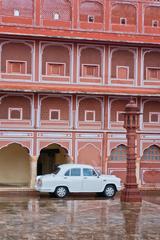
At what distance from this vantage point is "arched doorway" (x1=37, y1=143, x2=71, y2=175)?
97.9 ft

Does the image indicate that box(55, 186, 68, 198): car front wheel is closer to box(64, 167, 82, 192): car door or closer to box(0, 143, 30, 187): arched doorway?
box(64, 167, 82, 192): car door

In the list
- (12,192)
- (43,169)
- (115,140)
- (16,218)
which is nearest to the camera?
(16,218)

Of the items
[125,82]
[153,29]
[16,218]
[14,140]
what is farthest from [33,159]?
[16,218]

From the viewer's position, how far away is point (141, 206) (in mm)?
17828

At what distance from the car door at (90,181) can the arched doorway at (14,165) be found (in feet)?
23.1

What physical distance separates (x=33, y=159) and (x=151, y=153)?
23.4 ft

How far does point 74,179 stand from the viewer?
900 inches

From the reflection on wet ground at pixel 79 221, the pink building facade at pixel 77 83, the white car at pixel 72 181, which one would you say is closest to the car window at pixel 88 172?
the white car at pixel 72 181

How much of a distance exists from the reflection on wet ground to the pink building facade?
9630 mm

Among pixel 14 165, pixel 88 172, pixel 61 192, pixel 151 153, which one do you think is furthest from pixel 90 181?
pixel 14 165

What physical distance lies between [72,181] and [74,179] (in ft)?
0.43

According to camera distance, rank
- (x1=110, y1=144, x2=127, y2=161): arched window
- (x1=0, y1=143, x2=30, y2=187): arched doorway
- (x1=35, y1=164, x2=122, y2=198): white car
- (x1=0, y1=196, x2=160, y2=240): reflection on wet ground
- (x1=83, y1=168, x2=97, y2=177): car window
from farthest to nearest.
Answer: (x1=0, y1=143, x2=30, y2=187): arched doorway, (x1=110, y1=144, x2=127, y2=161): arched window, (x1=83, y1=168, x2=97, y2=177): car window, (x1=35, y1=164, x2=122, y2=198): white car, (x1=0, y1=196, x2=160, y2=240): reflection on wet ground

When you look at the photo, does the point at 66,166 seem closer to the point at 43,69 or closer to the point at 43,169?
the point at 43,69

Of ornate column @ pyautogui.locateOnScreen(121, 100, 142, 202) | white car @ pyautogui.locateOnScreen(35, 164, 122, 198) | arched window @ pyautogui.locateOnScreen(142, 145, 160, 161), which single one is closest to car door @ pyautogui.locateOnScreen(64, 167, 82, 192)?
white car @ pyautogui.locateOnScreen(35, 164, 122, 198)
